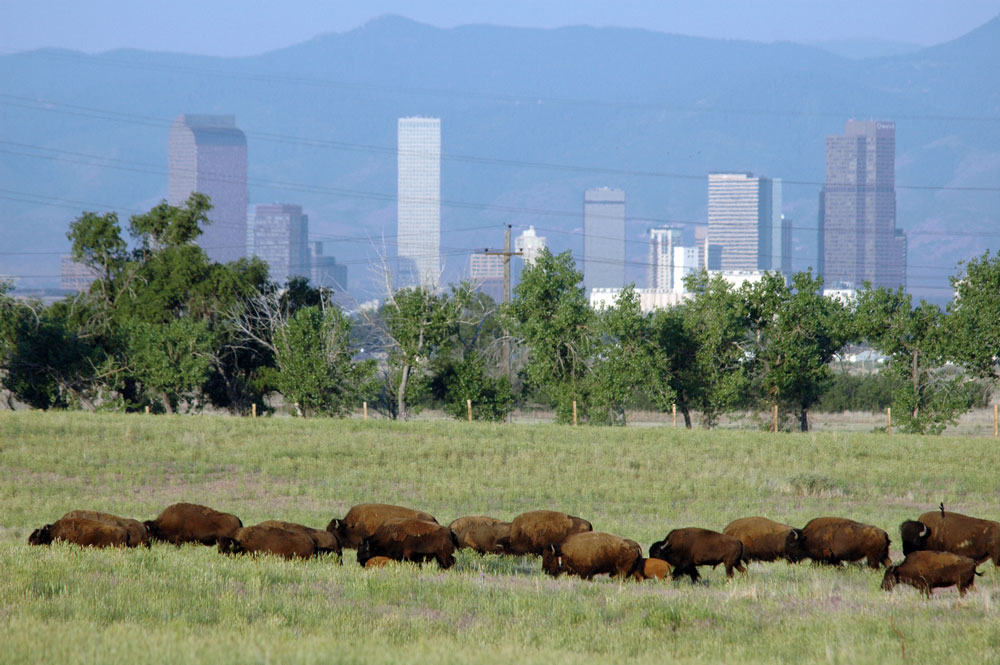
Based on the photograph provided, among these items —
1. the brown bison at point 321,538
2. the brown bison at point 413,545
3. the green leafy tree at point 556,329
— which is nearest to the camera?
the brown bison at point 413,545

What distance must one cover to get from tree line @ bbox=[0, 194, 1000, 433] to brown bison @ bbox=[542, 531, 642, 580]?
1505 inches

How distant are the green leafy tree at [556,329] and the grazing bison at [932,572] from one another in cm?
4055

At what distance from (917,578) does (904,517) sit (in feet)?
31.8

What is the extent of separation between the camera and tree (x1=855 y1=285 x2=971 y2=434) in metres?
49.4

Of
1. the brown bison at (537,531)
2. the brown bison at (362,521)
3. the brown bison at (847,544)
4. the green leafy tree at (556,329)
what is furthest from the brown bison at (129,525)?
the green leafy tree at (556,329)

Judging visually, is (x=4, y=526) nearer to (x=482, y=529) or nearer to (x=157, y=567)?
(x=157, y=567)

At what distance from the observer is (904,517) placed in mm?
21312

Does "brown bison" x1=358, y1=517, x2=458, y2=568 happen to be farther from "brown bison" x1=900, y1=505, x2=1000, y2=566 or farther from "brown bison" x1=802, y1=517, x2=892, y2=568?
"brown bison" x1=900, y1=505, x2=1000, y2=566

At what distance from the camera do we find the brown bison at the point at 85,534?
14.4m

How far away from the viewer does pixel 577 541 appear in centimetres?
1323

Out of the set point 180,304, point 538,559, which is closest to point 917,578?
point 538,559

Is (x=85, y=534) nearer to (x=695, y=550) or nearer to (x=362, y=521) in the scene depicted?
(x=362, y=521)

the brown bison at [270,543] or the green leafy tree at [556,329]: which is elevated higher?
the green leafy tree at [556,329]

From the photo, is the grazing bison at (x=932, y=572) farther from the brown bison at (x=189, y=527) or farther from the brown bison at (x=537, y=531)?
the brown bison at (x=189, y=527)
